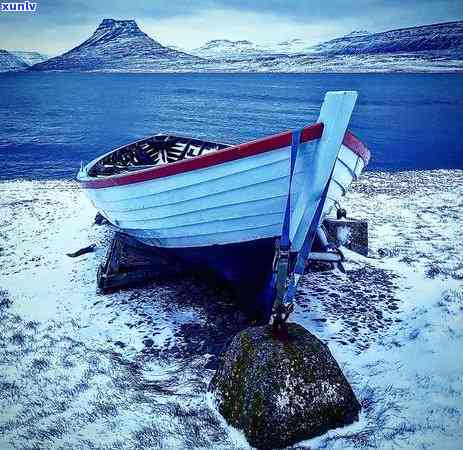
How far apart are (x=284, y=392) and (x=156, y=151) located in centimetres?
910

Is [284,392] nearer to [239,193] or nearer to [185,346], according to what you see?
[185,346]

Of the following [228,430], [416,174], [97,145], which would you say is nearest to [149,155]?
[228,430]

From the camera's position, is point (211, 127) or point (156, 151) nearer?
point (156, 151)

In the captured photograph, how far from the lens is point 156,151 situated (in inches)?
460

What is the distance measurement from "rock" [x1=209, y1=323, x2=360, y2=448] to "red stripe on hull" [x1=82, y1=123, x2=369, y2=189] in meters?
2.11

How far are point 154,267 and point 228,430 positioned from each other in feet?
12.6

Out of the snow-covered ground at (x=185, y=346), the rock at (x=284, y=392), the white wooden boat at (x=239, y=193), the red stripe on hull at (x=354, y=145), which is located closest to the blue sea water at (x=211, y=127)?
the snow-covered ground at (x=185, y=346)

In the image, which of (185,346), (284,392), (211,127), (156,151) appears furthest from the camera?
(211,127)

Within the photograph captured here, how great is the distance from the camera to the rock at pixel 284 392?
3869 mm

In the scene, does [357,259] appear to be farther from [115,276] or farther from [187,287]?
[115,276]

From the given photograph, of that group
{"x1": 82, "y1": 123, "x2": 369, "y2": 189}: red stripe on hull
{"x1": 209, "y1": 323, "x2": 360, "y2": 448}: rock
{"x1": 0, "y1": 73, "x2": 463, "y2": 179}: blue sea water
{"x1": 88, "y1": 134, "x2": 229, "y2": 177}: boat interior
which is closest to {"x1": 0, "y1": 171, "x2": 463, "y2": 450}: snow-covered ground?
{"x1": 209, "y1": 323, "x2": 360, "y2": 448}: rock

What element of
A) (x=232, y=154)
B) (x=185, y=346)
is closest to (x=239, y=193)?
(x=232, y=154)

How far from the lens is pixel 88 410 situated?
14.4 feet

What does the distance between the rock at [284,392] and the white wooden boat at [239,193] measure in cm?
149
